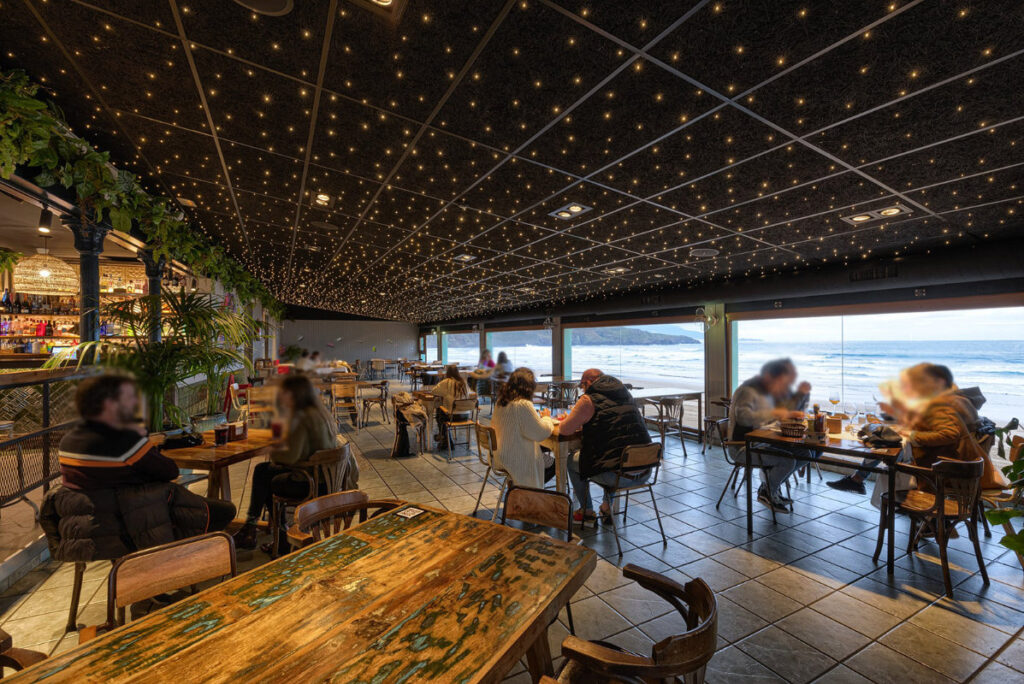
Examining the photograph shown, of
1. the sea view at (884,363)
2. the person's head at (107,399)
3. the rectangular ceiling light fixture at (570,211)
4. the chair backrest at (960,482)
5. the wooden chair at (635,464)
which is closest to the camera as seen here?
the person's head at (107,399)

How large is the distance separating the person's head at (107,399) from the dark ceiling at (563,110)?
82cm

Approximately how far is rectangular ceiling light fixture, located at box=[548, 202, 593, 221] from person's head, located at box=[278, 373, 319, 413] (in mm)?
3991

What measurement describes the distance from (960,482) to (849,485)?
113 inches

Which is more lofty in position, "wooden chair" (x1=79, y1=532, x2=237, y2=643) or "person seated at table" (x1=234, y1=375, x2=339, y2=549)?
"person seated at table" (x1=234, y1=375, x2=339, y2=549)

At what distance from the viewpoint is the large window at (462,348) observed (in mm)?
19828

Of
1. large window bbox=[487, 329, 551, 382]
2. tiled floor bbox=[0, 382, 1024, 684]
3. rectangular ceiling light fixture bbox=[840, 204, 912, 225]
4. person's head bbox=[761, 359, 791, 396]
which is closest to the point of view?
person's head bbox=[761, 359, 791, 396]

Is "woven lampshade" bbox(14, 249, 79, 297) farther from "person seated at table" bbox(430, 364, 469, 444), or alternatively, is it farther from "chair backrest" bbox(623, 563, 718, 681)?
"chair backrest" bbox(623, 563, 718, 681)

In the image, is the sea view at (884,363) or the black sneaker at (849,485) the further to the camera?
the black sneaker at (849,485)

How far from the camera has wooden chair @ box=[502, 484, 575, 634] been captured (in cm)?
240

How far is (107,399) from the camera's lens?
16.6 inches

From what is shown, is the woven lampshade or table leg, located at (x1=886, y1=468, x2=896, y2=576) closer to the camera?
table leg, located at (x1=886, y1=468, x2=896, y2=576)

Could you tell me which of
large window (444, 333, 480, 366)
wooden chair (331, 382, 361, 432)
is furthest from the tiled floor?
large window (444, 333, 480, 366)

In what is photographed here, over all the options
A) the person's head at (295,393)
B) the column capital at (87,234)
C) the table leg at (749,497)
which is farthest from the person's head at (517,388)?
the column capital at (87,234)

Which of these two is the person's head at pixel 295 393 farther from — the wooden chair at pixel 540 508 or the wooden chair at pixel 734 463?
the wooden chair at pixel 734 463
